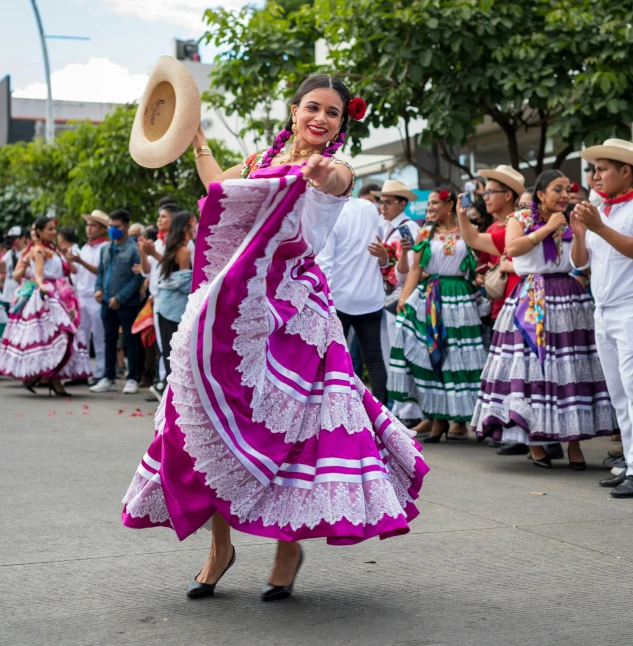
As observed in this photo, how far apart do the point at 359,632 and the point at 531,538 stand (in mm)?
1737

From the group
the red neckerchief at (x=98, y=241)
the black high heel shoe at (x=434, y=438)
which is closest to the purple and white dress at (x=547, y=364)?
the black high heel shoe at (x=434, y=438)

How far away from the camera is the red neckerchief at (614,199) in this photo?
6.56m

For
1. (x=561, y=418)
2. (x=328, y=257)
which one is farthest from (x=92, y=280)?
(x=561, y=418)

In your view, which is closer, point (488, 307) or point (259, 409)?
point (259, 409)

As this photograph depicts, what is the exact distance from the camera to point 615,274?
6.54 m

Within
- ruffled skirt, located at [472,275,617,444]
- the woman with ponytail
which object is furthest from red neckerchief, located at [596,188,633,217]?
the woman with ponytail

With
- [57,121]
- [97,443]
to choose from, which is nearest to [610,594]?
[97,443]

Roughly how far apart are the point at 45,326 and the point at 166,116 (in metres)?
8.28

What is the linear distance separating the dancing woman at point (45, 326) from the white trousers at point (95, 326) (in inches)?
42.7

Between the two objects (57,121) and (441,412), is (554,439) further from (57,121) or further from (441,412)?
(57,121)

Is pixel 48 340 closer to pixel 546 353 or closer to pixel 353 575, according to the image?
pixel 546 353

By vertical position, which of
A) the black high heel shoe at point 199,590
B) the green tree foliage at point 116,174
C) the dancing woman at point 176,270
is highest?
the green tree foliage at point 116,174

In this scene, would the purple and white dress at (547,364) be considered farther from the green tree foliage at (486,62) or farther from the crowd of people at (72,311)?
the crowd of people at (72,311)

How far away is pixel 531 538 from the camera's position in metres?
5.15
